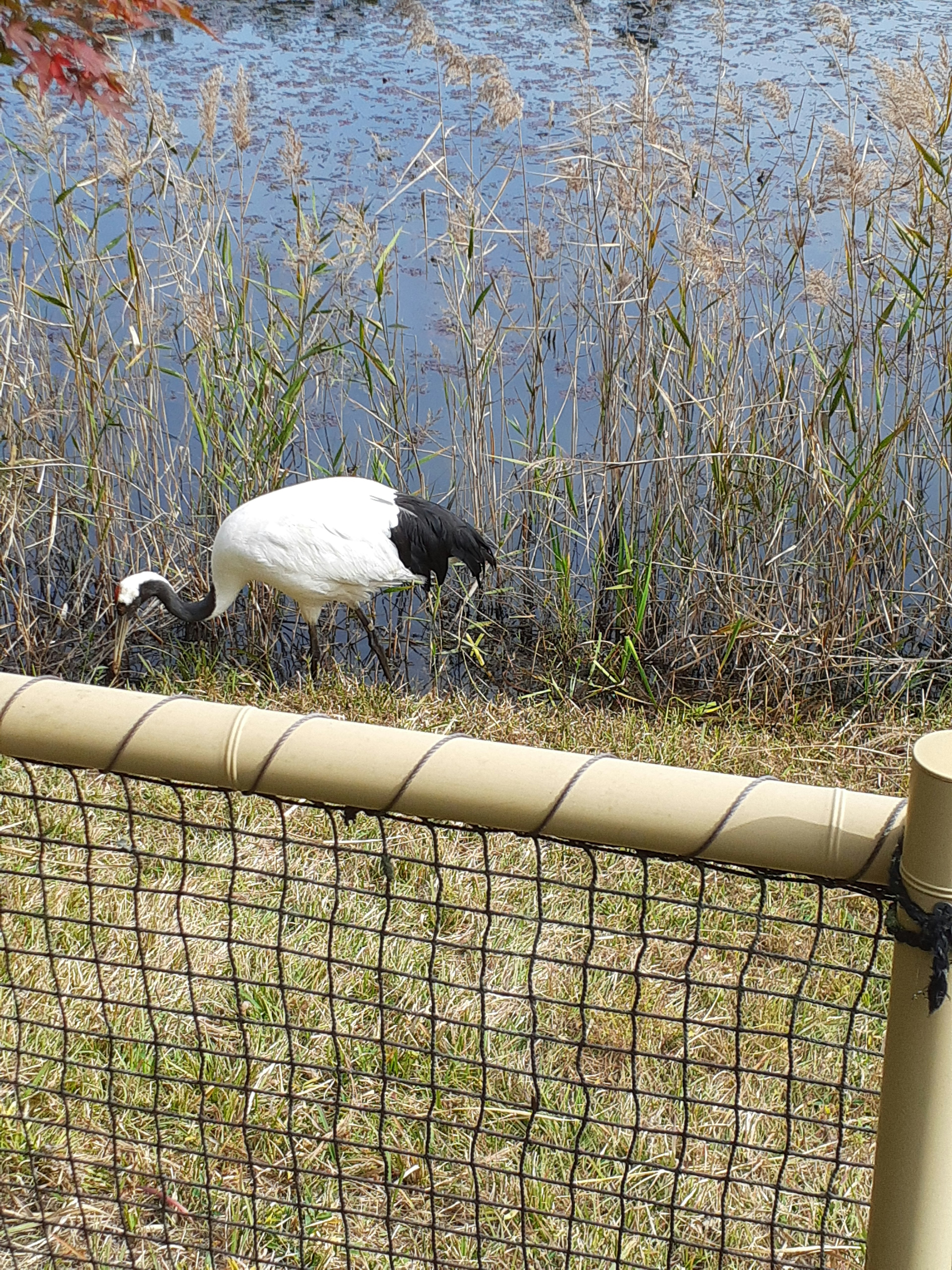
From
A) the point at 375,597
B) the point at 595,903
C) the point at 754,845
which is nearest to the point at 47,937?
the point at 754,845

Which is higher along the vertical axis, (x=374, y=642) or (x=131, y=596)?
(x=131, y=596)

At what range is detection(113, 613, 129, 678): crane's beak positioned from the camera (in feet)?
14.1

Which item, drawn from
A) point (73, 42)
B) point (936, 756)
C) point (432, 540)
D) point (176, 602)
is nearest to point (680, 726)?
point (432, 540)

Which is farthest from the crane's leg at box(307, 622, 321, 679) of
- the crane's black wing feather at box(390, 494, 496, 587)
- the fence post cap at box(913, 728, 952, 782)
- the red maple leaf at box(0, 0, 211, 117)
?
the fence post cap at box(913, 728, 952, 782)

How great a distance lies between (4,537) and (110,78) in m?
1.96

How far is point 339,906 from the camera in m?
3.01


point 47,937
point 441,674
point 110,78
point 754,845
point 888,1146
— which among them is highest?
point 110,78

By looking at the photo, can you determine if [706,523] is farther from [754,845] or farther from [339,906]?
[754,845]

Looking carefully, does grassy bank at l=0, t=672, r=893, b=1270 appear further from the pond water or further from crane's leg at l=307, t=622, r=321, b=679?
the pond water

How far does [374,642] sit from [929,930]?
138 inches

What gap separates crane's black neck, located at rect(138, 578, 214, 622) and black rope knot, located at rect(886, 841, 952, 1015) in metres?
3.44

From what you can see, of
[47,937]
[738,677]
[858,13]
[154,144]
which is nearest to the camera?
[47,937]

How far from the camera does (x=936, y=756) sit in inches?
39.7

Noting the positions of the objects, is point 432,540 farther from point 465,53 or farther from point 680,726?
point 465,53
